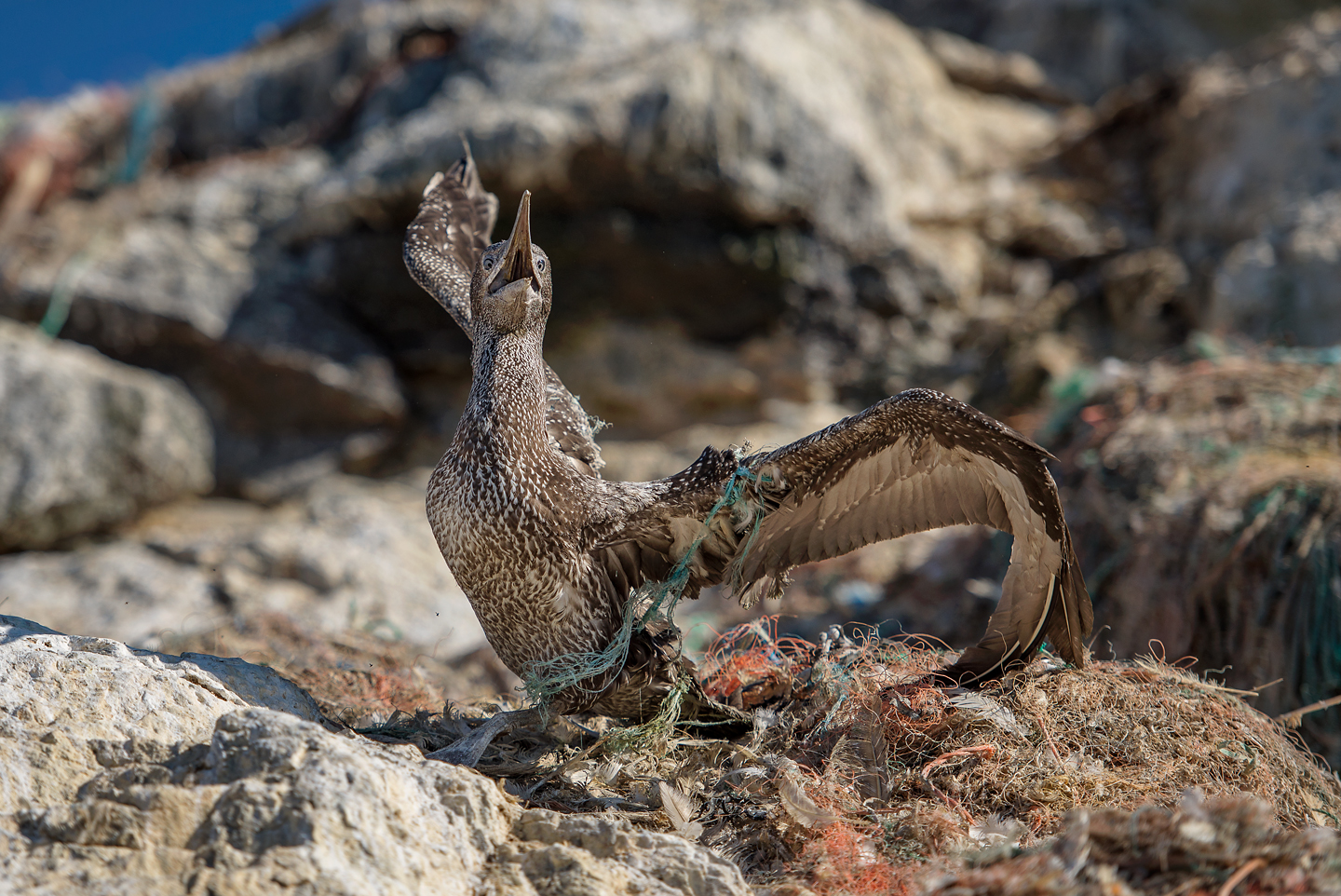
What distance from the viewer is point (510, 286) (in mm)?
3375

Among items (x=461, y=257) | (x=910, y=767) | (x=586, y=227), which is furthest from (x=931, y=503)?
(x=586, y=227)

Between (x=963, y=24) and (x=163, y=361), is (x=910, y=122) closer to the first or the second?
(x=963, y=24)

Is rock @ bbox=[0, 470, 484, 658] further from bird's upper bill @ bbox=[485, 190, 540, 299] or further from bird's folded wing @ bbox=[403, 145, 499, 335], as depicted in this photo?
bird's upper bill @ bbox=[485, 190, 540, 299]

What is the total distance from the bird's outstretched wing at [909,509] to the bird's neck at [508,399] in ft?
1.70

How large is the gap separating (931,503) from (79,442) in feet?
23.2

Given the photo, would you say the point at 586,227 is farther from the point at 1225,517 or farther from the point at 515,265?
the point at 1225,517

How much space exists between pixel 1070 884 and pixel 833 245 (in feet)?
23.1

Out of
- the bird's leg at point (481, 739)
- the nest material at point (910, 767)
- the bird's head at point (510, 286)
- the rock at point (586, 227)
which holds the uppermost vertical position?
the rock at point (586, 227)

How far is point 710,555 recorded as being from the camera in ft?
11.8

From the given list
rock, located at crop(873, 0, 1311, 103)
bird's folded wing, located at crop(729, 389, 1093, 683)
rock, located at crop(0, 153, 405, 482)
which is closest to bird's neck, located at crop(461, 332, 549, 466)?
bird's folded wing, located at crop(729, 389, 1093, 683)

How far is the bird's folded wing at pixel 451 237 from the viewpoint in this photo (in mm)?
4160

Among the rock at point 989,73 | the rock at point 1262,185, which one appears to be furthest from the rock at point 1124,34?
the rock at point 1262,185

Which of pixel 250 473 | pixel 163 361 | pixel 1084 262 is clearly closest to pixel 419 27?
pixel 163 361

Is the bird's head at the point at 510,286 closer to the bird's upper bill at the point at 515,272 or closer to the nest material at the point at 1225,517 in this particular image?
the bird's upper bill at the point at 515,272
